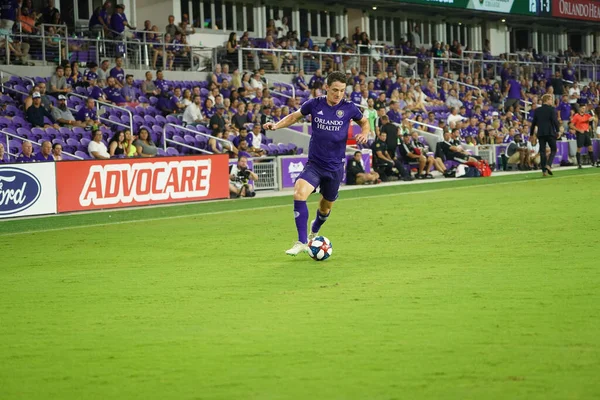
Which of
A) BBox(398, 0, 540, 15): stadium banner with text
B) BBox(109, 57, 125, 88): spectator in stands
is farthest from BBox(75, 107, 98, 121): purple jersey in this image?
BBox(398, 0, 540, 15): stadium banner with text

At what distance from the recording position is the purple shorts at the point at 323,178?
12.1 meters

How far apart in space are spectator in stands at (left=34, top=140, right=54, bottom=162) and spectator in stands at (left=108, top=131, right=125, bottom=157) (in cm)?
179

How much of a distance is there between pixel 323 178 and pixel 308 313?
435 centimetres

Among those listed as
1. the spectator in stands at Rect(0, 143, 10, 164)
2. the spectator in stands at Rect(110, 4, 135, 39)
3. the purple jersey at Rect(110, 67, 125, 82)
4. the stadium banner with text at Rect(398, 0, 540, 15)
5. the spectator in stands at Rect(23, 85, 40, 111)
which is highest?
the stadium banner with text at Rect(398, 0, 540, 15)

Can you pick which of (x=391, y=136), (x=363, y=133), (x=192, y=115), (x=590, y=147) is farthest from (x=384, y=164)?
(x=363, y=133)

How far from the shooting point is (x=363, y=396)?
17.7 feet

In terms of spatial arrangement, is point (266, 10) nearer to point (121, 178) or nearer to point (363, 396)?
point (121, 178)

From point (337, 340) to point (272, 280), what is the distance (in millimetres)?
3248

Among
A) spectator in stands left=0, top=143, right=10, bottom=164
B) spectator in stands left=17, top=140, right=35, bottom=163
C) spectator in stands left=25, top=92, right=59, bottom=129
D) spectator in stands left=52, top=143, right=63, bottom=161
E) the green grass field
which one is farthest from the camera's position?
spectator in stands left=25, top=92, right=59, bottom=129

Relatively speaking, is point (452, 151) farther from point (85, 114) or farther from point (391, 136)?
point (85, 114)

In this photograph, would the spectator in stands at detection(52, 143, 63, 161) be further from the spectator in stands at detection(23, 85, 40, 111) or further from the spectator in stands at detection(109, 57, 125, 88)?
the spectator in stands at detection(109, 57, 125, 88)

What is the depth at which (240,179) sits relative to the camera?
24.4 meters

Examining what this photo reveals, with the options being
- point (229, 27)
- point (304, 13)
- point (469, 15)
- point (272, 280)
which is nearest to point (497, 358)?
point (272, 280)

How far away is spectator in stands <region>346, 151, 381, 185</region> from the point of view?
2838 cm
